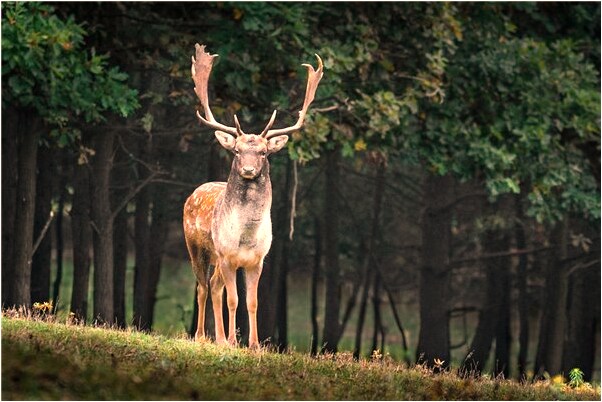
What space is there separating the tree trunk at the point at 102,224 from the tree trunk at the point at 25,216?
71.1 inches

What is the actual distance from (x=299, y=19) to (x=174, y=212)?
1071 centimetres

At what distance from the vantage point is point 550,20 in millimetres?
28344

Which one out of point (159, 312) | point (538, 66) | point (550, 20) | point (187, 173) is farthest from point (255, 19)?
point (159, 312)

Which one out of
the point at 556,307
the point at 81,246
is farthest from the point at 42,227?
the point at 556,307

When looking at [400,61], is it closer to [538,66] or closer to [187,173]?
[538,66]

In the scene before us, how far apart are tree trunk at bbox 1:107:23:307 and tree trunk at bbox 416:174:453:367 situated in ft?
31.1

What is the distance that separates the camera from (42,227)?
28.3 m

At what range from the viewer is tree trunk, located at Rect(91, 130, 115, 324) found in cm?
2453

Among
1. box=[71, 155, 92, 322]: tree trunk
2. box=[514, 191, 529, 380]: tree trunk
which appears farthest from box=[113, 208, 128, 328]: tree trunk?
box=[514, 191, 529, 380]: tree trunk

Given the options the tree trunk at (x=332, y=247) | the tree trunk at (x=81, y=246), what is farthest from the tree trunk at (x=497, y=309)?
the tree trunk at (x=81, y=246)

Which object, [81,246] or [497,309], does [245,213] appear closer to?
[81,246]

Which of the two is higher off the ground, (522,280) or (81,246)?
(81,246)

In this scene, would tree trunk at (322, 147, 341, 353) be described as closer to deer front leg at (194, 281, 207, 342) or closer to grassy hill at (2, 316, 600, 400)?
deer front leg at (194, 281, 207, 342)

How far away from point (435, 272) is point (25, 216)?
34.7ft
